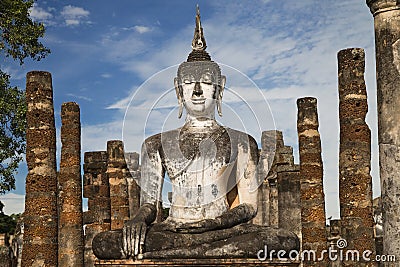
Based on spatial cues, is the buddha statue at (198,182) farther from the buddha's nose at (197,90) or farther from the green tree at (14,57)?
the green tree at (14,57)

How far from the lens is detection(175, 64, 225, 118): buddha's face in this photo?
25.9ft

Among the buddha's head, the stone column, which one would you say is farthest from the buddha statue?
the stone column

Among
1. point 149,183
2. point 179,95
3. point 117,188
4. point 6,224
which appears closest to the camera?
point 149,183

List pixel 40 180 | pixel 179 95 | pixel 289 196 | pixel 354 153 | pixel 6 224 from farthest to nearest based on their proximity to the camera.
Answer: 1. pixel 6 224
2. pixel 289 196
3. pixel 354 153
4. pixel 40 180
5. pixel 179 95

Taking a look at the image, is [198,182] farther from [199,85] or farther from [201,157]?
[199,85]

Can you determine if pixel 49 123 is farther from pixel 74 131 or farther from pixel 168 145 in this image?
pixel 168 145

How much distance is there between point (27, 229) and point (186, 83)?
573 cm

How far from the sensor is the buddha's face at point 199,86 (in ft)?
25.9

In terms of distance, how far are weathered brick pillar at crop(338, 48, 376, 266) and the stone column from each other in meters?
5.69

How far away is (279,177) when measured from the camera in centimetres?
1934

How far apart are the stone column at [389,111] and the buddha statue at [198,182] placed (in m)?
1.01

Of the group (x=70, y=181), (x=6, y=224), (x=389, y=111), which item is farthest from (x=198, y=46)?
(x=6, y=224)

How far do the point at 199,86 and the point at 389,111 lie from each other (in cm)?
212

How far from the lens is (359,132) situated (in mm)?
13156
